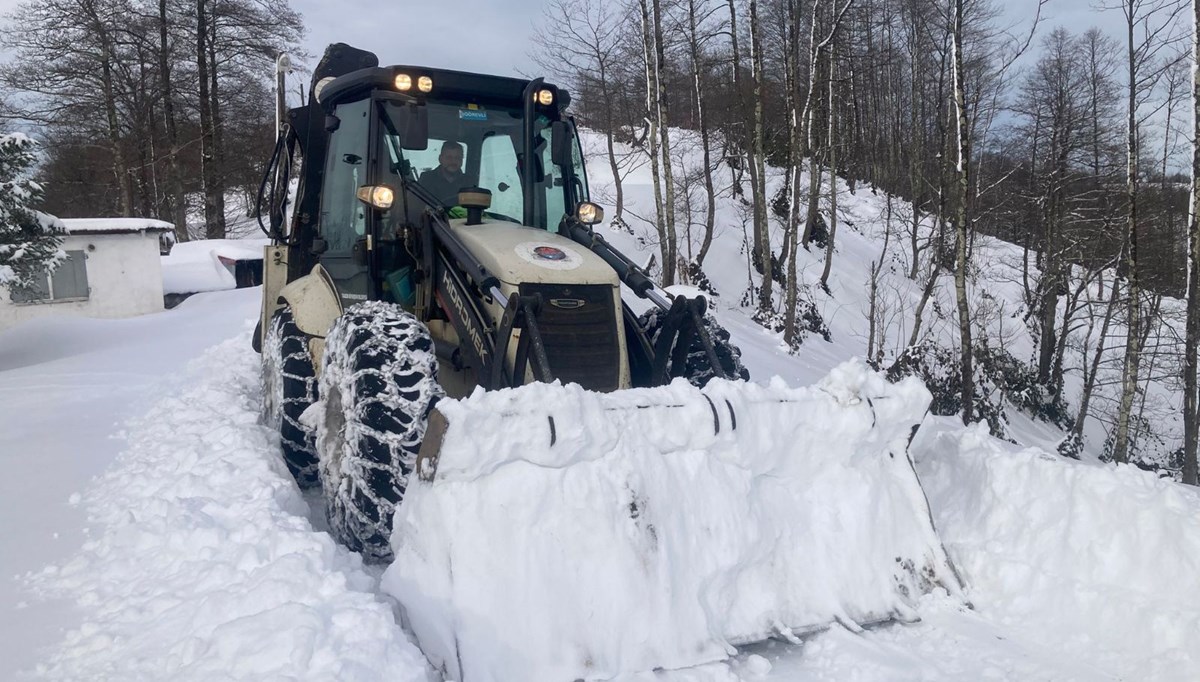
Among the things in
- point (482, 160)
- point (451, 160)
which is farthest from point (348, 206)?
point (482, 160)

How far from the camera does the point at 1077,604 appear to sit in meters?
3.25

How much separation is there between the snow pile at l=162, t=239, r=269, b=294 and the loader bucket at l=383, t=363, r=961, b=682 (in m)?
17.4

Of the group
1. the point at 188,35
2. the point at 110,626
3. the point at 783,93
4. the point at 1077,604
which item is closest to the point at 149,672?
the point at 110,626

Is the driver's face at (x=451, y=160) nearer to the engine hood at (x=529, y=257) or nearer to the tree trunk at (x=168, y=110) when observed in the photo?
the engine hood at (x=529, y=257)

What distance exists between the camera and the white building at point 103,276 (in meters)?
17.5

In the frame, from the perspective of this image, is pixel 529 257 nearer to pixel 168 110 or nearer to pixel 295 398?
pixel 295 398

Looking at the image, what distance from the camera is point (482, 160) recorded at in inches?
193

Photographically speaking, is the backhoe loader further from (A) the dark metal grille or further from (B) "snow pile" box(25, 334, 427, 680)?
(B) "snow pile" box(25, 334, 427, 680)

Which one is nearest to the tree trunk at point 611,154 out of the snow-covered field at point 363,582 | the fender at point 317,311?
the fender at point 317,311

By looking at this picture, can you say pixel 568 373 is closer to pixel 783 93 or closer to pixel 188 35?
pixel 188 35

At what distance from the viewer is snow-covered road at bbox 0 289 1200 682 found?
8.75ft

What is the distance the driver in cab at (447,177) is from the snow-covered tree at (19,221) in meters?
10.7

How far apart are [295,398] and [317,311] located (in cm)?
53

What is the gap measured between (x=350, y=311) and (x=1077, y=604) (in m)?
3.34
